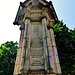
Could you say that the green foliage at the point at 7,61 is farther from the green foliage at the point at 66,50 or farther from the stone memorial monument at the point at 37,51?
the stone memorial monument at the point at 37,51

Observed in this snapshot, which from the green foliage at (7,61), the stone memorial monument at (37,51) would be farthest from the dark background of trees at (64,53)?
the stone memorial monument at (37,51)

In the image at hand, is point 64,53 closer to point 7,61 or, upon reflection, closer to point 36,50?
point 36,50

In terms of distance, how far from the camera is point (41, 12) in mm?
5551

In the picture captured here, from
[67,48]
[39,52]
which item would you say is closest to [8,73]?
[67,48]

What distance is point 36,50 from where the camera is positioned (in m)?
3.69

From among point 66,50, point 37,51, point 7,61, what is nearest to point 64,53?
point 66,50

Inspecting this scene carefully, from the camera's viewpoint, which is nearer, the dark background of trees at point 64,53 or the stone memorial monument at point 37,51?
the stone memorial monument at point 37,51

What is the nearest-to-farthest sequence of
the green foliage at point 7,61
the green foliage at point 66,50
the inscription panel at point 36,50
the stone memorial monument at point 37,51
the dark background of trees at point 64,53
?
the stone memorial monument at point 37,51 < the inscription panel at point 36,50 < the dark background of trees at point 64,53 < the green foliage at point 66,50 < the green foliage at point 7,61

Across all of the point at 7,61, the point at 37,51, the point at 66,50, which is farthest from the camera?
the point at 7,61

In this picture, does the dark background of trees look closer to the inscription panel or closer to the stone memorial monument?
the stone memorial monument

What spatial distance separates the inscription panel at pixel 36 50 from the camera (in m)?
3.16

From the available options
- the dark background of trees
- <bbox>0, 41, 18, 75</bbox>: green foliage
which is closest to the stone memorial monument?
the dark background of trees

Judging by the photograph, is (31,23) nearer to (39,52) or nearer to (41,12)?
(41,12)

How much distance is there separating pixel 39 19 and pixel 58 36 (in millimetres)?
7229
